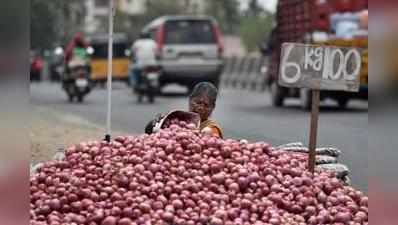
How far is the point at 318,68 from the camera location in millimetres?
5855

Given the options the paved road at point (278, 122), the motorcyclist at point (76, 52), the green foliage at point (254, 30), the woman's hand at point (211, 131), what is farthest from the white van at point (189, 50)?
the green foliage at point (254, 30)

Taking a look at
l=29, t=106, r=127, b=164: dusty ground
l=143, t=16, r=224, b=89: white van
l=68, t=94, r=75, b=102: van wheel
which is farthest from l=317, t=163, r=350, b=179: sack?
l=143, t=16, r=224, b=89: white van

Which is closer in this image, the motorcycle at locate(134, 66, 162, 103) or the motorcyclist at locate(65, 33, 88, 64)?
the motorcycle at locate(134, 66, 162, 103)

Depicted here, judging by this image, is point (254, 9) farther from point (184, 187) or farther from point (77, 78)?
point (184, 187)

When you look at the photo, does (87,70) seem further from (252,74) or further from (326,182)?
(252,74)

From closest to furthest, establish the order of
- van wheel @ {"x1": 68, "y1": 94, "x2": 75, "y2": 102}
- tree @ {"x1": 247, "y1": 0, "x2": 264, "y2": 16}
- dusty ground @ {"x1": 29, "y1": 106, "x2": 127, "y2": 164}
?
dusty ground @ {"x1": 29, "y1": 106, "x2": 127, "y2": 164} → van wheel @ {"x1": 68, "y1": 94, "x2": 75, "y2": 102} → tree @ {"x1": 247, "y1": 0, "x2": 264, "y2": 16}

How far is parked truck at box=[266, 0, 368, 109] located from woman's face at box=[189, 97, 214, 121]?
10141 mm

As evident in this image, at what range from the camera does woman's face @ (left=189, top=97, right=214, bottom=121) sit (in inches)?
272

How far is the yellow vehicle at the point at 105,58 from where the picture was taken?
117 feet

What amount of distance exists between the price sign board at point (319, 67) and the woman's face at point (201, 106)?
1090 mm

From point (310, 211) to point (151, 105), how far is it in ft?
52.1

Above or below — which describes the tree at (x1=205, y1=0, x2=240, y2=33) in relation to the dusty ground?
above

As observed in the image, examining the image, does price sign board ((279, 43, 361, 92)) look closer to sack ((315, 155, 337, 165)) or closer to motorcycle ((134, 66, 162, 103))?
sack ((315, 155, 337, 165))

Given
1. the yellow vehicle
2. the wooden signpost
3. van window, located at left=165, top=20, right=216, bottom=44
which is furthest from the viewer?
the yellow vehicle
